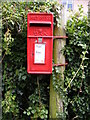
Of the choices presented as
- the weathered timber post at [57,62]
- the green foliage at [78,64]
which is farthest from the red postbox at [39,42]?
the green foliage at [78,64]

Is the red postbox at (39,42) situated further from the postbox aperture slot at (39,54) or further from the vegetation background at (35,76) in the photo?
the vegetation background at (35,76)

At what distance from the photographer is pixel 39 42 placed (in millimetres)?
2400

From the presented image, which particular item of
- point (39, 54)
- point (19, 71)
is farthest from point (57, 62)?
point (19, 71)

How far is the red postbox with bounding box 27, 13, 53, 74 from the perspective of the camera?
2383 millimetres

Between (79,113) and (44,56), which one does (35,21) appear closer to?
(44,56)

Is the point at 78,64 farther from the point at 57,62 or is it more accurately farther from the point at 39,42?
the point at 39,42

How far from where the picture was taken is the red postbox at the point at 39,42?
2.38m

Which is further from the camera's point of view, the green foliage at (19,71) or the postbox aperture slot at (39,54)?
the green foliage at (19,71)

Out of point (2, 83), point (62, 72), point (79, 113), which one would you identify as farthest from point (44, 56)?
point (79, 113)

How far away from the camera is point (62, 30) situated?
8.60 ft

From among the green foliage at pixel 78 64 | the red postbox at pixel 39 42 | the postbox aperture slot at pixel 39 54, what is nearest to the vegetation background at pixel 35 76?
the green foliage at pixel 78 64

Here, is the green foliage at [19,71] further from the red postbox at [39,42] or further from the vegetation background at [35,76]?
the red postbox at [39,42]

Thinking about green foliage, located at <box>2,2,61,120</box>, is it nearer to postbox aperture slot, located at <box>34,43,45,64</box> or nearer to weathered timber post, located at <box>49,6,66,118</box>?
weathered timber post, located at <box>49,6,66,118</box>

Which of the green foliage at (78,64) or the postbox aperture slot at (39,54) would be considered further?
the green foliage at (78,64)
